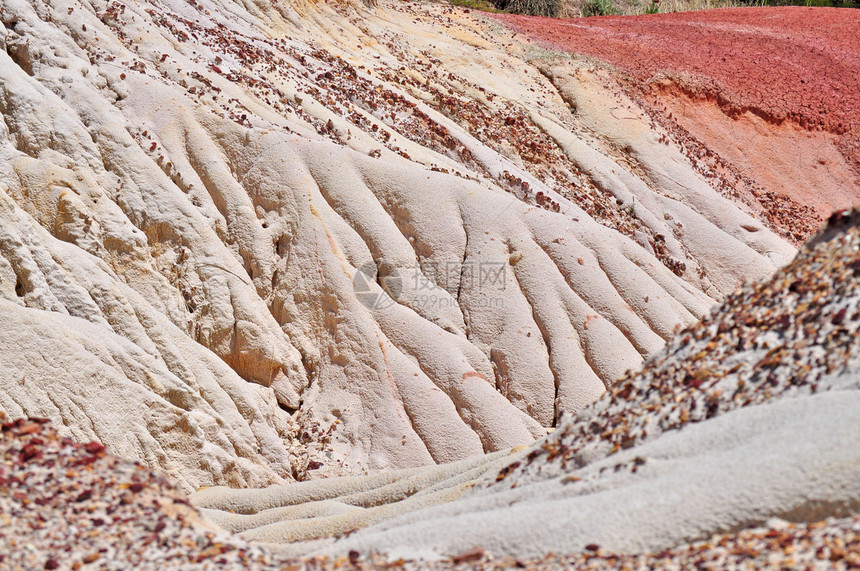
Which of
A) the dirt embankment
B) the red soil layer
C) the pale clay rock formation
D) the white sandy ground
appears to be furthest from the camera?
the red soil layer

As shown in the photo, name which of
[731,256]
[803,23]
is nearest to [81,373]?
[731,256]

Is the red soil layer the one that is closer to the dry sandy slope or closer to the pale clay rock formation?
the pale clay rock formation

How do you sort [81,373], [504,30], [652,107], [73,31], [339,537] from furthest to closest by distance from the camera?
[504,30] < [652,107] < [73,31] < [81,373] < [339,537]

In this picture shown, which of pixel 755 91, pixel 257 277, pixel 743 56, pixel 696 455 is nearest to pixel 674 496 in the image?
pixel 696 455

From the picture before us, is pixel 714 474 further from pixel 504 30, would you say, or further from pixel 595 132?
pixel 504 30

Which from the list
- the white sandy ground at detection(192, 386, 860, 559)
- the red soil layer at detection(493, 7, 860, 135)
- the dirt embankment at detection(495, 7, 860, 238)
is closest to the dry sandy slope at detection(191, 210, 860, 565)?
the white sandy ground at detection(192, 386, 860, 559)

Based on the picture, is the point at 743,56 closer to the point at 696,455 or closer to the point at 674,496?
the point at 696,455
